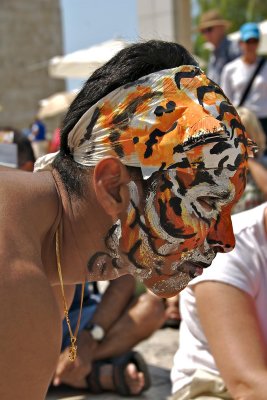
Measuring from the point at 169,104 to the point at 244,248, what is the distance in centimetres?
101

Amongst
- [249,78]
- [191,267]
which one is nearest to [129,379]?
[191,267]

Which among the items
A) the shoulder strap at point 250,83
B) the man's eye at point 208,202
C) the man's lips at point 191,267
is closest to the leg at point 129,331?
the man's lips at point 191,267

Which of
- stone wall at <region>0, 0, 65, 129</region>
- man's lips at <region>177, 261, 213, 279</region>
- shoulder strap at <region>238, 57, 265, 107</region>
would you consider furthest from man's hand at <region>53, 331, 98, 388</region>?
stone wall at <region>0, 0, 65, 129</region>

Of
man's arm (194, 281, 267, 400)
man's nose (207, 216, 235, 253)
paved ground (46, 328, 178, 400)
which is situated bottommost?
paved ground (46, 328, 178, 400)

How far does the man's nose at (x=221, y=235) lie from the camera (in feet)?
5.40

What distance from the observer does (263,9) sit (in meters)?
32.3

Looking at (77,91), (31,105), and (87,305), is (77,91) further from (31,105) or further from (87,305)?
(31,105)

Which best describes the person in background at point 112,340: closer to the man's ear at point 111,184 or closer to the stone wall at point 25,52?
the man's ear at point 111,184

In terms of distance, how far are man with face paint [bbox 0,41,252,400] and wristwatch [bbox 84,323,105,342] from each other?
2.11 metres

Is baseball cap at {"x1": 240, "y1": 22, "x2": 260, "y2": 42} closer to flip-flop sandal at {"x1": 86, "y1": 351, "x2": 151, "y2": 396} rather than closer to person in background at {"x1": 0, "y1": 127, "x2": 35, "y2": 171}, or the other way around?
person in background at {"x1": 0, "y1": 127, "x2": 35, "y2": 171}

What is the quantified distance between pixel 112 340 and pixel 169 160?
2353mm

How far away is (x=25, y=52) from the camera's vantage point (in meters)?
25.8

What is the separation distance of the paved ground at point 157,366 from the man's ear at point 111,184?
222 cm

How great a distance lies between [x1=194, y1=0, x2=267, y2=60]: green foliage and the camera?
32469 millimetres
